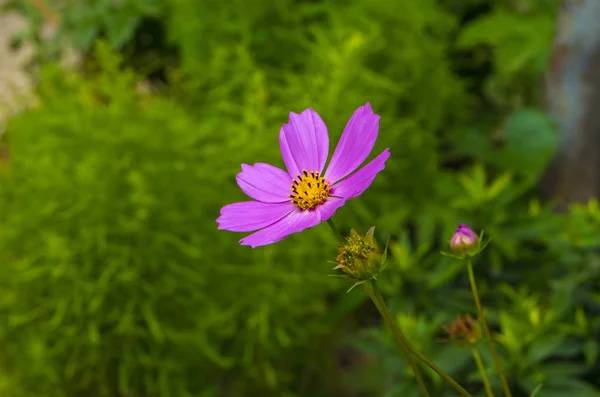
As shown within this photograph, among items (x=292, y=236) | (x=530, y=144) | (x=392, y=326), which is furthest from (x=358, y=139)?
(x=530, y=144)

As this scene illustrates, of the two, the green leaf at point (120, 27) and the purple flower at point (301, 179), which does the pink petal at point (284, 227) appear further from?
the green leaf at point (120, 27)

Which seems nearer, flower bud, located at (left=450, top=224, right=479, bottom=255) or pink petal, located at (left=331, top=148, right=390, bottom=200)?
pink petal, located at (left=331, top=148, right=390, bottom=200)

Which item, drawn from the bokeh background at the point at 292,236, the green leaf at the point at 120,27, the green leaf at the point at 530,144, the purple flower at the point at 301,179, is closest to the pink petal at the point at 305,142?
the purple flower at the point at 301,179

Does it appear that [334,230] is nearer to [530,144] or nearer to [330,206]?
[330,206]

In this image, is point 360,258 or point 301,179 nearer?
point 360,258

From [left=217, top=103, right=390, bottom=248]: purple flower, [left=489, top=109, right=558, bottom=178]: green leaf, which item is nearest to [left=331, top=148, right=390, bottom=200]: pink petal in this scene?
[left=217, top=103, right=390, bottom=248]: purple flower

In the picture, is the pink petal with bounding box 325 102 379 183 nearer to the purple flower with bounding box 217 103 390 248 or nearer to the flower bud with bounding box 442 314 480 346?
the purple flower with bounding box 217 103 390 248
